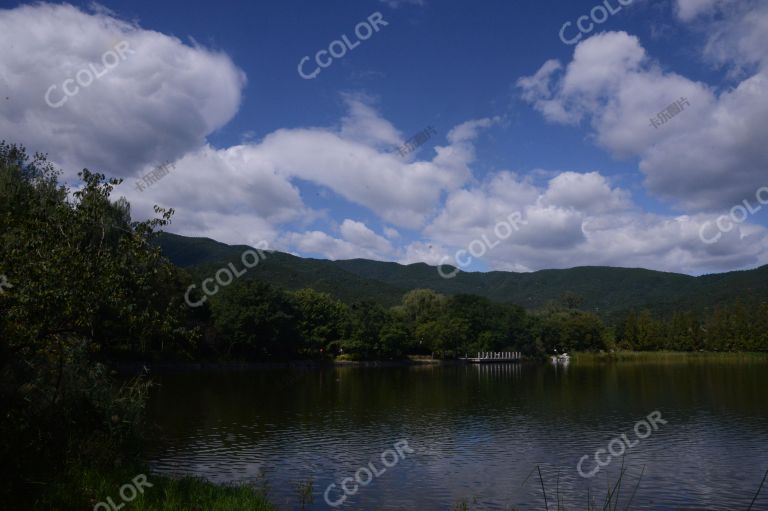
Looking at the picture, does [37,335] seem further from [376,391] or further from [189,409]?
[376,391]

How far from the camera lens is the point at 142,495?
14211 mm

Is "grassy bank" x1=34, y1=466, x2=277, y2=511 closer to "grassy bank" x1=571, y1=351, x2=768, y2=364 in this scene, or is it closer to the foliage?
the foliage

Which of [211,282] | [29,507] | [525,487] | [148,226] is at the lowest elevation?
[525,487]

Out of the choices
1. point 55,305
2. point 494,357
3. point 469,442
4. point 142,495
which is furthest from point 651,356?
point 55,305

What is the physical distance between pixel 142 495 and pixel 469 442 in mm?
16652

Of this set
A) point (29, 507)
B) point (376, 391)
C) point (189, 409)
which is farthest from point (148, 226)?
point (376, 391)

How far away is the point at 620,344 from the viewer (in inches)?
5423

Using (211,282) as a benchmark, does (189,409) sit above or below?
below

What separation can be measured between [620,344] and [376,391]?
102 m

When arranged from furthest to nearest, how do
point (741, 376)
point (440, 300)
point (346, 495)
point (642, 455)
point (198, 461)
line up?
point (440, 300)
point (741, 376)
point (642, 455)
point (198, 461)
point (346, 495)

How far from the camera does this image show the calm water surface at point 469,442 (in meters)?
19.1

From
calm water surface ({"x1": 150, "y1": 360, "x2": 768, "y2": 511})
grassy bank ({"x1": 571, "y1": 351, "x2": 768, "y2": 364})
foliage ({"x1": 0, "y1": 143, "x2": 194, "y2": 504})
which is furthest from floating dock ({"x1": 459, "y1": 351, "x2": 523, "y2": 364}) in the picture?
foliage ({"x1": 0, "y1": 143, "x2": 194, "y2": 504})

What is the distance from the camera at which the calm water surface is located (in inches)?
750

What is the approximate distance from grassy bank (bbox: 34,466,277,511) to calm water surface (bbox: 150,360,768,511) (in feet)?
9.50
